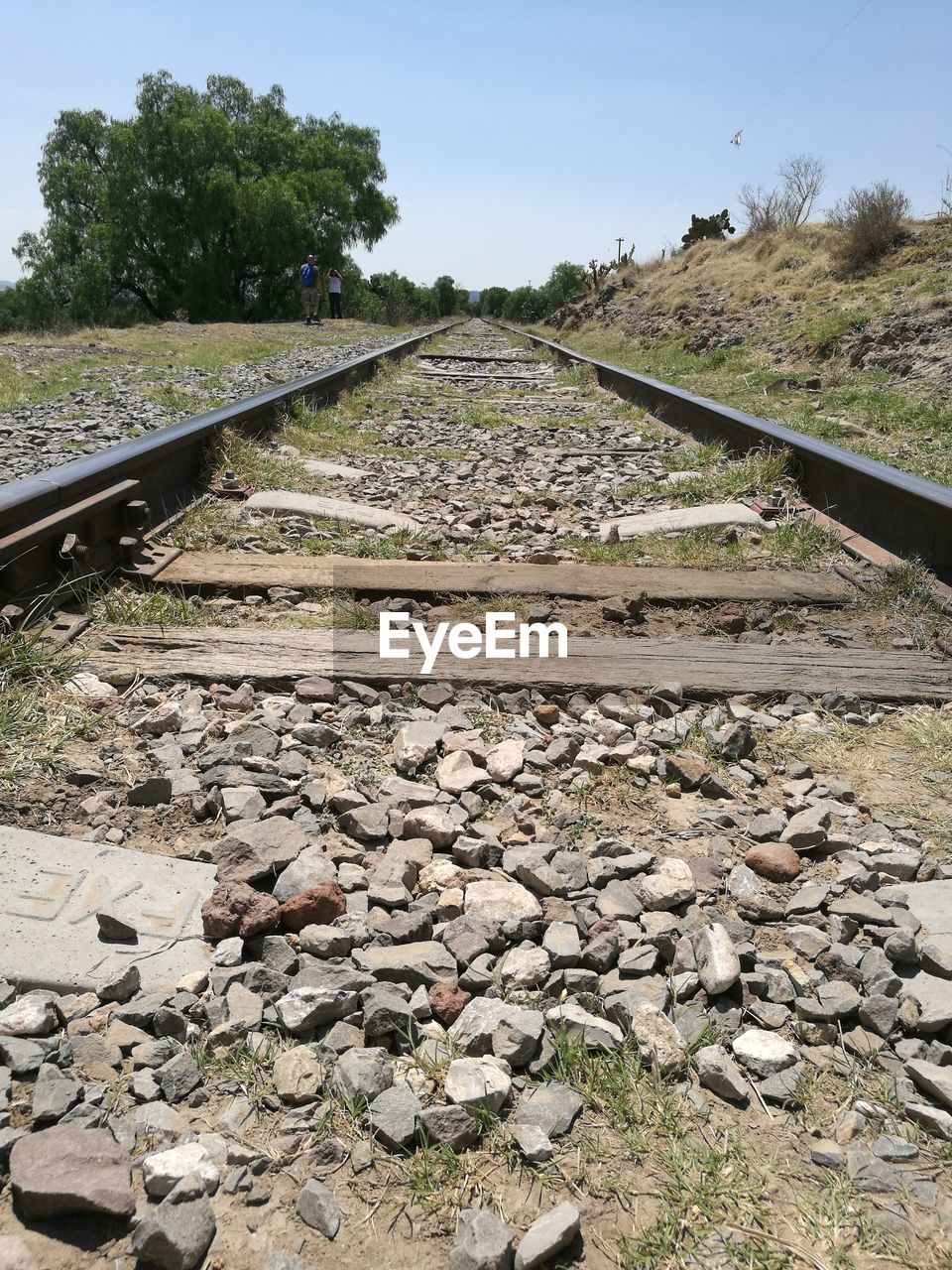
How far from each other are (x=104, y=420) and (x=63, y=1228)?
19.7 ft

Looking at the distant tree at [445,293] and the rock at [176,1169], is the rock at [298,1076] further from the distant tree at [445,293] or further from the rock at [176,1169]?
the distant tree at [445,293]

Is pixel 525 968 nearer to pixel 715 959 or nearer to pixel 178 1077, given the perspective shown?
pixel 715 959

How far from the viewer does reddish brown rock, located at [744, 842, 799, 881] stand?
1.93m

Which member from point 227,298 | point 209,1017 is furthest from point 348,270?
point 209,1017

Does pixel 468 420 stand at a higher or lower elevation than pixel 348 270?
lower

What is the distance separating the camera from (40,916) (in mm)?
1635

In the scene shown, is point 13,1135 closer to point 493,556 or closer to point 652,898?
point 652,898

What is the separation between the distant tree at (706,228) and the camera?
30297mm

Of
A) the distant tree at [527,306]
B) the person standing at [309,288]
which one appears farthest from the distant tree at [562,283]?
the person standing at [309,288]

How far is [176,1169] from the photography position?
1184 mm

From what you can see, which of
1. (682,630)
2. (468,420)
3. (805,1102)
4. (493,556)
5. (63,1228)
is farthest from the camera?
(468,420)

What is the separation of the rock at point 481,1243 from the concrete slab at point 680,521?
3.44 m

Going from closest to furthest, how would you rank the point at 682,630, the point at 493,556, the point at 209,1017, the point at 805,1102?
1. the point at 805,1102
2. the point at 209,1017
3. the point at 682,630
4. the point at 493,556

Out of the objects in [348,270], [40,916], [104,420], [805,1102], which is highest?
Result: [348,270]
